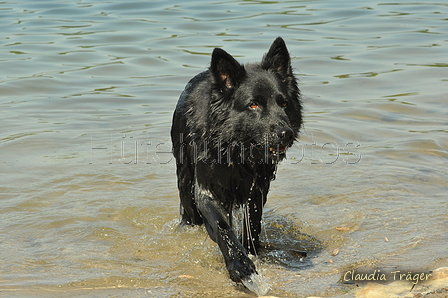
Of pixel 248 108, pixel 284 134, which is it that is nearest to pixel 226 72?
pixel 248 108

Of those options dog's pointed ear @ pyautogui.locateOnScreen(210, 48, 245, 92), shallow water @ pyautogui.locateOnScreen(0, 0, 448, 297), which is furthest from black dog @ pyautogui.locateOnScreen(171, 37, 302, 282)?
shallow water @ pyautogui.locateOnScreen(0, 0, 448, 297)

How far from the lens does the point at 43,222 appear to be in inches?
230

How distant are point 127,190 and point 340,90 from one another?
5784 millimetres

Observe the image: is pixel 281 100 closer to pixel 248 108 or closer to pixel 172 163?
pixel 248 108

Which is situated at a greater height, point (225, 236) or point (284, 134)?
point (284, 134)

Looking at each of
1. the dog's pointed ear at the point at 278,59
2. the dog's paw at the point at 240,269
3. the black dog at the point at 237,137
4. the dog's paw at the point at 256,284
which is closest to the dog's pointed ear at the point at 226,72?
the black dog at the point at 237,137

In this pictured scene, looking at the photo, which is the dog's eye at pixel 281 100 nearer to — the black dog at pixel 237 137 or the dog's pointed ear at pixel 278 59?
the black dog at pixel 237 137

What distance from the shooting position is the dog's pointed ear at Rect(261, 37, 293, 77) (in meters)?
5.02

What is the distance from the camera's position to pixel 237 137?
477 centimetres

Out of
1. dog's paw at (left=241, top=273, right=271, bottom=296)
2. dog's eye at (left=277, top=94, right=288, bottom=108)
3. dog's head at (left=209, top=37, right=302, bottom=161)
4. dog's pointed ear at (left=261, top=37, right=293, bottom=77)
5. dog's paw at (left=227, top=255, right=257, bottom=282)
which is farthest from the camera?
dog's pointed ear at (left=261, top=37, right=293, bottom=77)

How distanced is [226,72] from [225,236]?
1320 millimetres

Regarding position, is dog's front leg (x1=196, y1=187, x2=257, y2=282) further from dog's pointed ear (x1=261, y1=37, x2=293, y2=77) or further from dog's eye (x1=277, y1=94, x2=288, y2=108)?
dog's pointed ear (x1=261, y1=37, x2=293, y2=77)

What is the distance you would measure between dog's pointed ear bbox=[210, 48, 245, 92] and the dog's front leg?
0.95 meters

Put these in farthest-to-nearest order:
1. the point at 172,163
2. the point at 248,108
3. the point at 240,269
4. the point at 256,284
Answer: the point at 172,163
the point at 248,108
the point at 240,269
the point at 256,284
